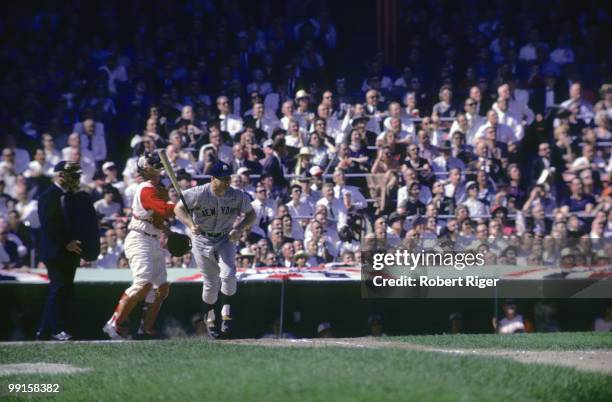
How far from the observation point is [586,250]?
1483cm

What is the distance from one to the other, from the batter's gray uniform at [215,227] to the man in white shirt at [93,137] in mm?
6602

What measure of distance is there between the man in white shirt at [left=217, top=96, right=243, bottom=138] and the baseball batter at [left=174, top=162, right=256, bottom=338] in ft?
20.8

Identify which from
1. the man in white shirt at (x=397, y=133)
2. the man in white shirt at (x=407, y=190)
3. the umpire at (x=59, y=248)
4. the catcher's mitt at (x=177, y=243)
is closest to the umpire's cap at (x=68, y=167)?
the umpire at (x=59, y=248)

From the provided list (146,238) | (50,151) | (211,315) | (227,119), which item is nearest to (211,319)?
(211,315)

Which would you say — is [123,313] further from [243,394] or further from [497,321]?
[497,321]

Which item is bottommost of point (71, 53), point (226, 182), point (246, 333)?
point (246, 333)

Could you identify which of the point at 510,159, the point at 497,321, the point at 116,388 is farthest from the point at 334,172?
the point at 116,388

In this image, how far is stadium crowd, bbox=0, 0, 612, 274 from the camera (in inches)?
629

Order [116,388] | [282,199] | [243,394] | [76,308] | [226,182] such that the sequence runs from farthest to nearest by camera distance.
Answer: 1. [282,199]
2. [76,308]
3. [226,182]
4. [116,388]
5. [243,394]

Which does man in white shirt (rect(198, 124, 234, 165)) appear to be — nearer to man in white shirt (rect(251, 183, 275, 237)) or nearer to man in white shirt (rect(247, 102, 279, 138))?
man in white shirt (rect(247, 102, 279, 138))

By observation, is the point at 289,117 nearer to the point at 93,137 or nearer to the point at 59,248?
the point at 93,137

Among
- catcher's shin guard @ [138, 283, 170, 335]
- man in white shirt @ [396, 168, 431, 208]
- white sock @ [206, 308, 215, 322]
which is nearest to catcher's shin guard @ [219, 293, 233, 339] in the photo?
white sock @ [206, 308, 215, 322]

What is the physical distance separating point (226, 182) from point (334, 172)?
18.5 feet

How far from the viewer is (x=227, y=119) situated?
60.0ft
